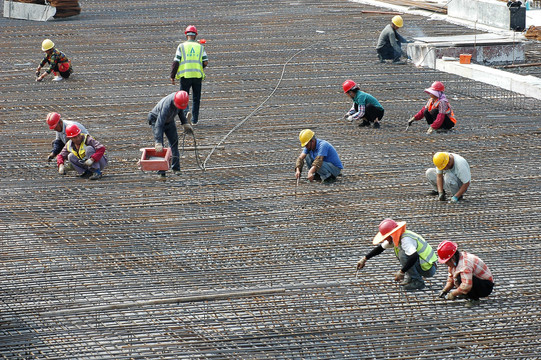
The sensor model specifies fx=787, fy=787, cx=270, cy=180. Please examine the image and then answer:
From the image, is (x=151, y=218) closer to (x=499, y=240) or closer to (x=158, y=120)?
(x=158, y=120)

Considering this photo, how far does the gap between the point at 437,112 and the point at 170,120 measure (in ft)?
13.7

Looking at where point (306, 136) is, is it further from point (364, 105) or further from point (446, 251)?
point (446, 251)

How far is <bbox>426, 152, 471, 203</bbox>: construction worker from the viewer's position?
9117 millimetres

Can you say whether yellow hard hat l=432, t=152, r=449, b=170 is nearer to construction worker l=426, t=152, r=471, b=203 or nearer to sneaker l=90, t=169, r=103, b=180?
construction worker l=426, t=152, r=471, b=203

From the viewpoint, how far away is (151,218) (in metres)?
9.07

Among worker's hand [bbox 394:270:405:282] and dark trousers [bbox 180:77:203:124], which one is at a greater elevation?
dark trousers [bbox 180:77:203:124]

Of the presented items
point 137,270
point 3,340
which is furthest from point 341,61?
point 3,340

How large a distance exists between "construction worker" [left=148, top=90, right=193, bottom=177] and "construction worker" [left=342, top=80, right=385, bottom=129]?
3084 mm

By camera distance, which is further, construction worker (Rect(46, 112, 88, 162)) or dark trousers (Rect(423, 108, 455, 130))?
dark trousers (Rect(423, 108, 455, 130))

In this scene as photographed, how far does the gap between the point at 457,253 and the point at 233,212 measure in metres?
3.09

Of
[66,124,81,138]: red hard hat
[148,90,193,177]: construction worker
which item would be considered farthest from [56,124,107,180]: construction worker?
[148,90,193,177]: construction worker

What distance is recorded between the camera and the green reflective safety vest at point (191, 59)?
12062mm

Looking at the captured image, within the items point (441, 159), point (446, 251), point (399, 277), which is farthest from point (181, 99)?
point (446, 251)

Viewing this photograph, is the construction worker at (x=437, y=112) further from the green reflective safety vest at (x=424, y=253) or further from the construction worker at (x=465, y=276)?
the construction worker at (x=465, y=276)
